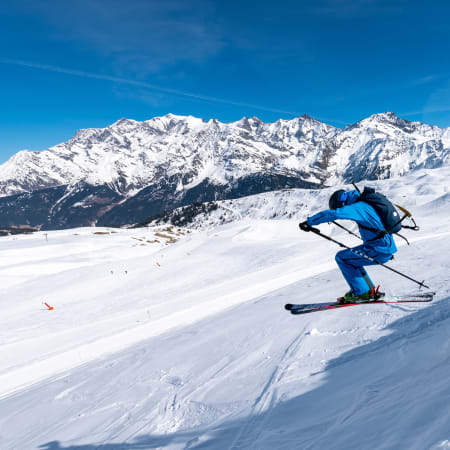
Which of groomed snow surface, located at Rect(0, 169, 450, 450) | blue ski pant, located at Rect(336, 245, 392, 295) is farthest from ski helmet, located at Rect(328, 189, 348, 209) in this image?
groomed snow surface, located at Rect(0, 169, 450, 450)

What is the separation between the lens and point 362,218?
288 inches

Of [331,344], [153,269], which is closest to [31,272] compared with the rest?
[153,269]

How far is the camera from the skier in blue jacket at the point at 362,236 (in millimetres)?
6938

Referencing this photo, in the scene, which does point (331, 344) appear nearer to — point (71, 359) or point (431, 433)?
point (431, 433)

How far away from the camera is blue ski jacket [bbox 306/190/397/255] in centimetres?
678

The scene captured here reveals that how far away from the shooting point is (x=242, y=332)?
1031 cm

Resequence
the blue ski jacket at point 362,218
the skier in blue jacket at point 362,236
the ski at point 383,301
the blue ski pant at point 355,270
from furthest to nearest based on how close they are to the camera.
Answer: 1. the ski at point 383,301
2. the blue ski pant at point 355,270
3. the skier in blue jacket at point 362,236
4. the blue ski jacket at point 362,218

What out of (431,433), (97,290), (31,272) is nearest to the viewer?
(431,433)

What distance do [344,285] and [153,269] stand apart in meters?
21.2

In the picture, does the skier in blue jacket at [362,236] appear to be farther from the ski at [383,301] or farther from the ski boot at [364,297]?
the ski at [383,301]

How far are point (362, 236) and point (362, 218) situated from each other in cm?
80

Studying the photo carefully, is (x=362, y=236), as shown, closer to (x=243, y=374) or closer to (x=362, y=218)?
(x=362, y=218)

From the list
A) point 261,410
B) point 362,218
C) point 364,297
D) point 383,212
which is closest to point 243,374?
point 261,410

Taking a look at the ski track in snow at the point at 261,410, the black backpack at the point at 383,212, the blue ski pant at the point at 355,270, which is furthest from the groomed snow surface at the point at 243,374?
the black backpack at the point at 383,212
